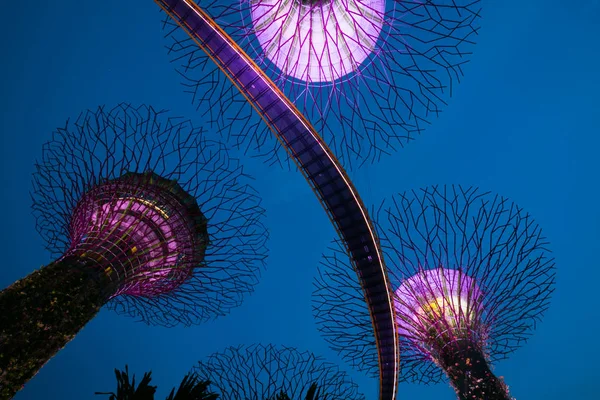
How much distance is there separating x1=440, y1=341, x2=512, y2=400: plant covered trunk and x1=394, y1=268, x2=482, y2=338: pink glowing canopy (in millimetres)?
758

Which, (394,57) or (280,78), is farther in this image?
(280,78)

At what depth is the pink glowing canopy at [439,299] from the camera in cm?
1026

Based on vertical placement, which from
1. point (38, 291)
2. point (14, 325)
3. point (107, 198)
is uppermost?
point (107, 198)

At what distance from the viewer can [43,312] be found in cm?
738

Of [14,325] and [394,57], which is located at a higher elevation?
[394,57]

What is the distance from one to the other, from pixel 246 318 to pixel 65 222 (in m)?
61.2

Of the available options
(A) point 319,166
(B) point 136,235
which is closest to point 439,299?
(A) point 319,166

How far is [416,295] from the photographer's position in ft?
35.7

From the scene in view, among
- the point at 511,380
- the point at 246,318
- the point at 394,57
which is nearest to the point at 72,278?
the point at 394,57

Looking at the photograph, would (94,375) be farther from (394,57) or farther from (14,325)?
(394,57)

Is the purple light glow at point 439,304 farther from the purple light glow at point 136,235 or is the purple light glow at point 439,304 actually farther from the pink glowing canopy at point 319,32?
the purple light glow at point 136,235

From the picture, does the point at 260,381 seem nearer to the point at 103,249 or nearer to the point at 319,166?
the point at 103,249

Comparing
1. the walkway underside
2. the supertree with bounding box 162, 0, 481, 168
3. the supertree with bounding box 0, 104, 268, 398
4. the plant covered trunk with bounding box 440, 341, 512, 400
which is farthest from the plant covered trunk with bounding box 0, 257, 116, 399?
the plant covered trunk with bounding box 440, 341, 512, 400

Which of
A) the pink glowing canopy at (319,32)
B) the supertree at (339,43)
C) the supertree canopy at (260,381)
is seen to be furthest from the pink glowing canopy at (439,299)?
the pink glowing canopy at (319,32)
